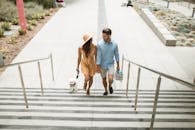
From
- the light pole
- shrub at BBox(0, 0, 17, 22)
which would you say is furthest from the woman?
shrub at BBox(0, 0, 17, 22)

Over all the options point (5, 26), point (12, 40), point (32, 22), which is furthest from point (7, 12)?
point (12, 40)

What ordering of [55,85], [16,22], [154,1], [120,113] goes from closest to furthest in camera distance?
[120,113] < [55,85] < [16,22] < [154,1]

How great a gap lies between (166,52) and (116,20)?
527cm

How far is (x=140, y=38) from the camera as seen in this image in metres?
11.9

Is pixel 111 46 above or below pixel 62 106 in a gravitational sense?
above

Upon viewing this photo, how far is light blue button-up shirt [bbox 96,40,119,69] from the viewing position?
5348 mm

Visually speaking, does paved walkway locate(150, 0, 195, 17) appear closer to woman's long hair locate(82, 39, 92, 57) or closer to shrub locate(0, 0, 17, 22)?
shrub locate(0, 0, 17, 22)

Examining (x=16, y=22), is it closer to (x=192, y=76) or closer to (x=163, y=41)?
(x=163, y=41)

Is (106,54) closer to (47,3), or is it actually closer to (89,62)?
(89,62)

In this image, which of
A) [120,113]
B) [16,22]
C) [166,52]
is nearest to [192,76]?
[166,52]

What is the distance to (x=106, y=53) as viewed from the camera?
541cm

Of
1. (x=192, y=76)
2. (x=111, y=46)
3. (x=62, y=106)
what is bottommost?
(x=192, y=76)

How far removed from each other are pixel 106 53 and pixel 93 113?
1.50 metres

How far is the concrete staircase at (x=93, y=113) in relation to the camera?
379 cm
